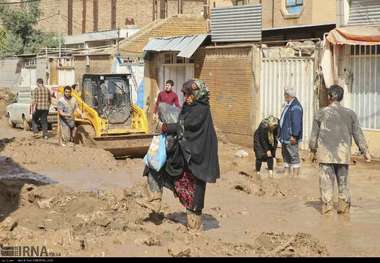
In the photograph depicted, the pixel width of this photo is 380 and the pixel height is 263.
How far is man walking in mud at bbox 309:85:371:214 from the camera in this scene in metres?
9.11

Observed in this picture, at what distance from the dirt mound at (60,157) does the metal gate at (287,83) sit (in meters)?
4.94

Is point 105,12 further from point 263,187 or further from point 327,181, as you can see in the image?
point 327,181

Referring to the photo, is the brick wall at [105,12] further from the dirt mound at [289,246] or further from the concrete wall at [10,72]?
the dirt mound at [289,246]

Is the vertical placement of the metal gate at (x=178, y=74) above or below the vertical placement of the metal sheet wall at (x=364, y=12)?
below

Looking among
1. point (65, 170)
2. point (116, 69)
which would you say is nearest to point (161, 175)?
point (65, 170)

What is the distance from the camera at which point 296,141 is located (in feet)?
38.5

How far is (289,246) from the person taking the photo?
6871 mm

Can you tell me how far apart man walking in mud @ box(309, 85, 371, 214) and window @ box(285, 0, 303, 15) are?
12210 millimetres

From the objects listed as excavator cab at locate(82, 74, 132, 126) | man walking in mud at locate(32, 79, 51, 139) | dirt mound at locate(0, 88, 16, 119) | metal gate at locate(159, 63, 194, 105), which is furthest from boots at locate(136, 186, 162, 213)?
dirt mound at locate(0, 88, 16, 119)

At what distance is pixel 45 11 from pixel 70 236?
45013 mm

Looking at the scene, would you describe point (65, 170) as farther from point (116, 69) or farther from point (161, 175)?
point (116, 69)

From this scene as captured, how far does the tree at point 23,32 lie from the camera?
40219 millimetres

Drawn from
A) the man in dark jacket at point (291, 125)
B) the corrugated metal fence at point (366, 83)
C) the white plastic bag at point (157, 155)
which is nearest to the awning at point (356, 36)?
the corrugated metal fence at point (366, 83)

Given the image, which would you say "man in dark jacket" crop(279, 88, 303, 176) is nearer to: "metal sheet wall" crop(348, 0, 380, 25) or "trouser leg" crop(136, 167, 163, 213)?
"trouser leg" crop(136, 167, 163, 213)
